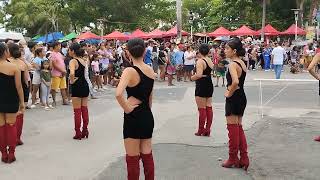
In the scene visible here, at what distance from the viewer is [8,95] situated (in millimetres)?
7473

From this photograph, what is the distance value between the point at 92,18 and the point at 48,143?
1734 inches

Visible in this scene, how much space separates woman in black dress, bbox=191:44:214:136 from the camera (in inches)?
361

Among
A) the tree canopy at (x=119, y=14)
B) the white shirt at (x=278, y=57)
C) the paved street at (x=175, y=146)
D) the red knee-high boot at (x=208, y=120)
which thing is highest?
the tree canopy at (x=119, y=14)

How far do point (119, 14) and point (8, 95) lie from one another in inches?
1758

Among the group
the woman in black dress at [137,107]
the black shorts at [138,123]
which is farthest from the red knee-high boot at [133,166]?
the black shorts at [138,123]

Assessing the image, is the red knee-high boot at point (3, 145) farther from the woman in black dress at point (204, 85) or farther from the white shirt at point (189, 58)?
the white shirt at point (189, 58)

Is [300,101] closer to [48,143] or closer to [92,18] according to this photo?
[48,143]

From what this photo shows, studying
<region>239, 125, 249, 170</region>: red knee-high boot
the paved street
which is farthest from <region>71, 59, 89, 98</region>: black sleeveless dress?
<region>239, 125, 249, 170</region>: red knee-high boot

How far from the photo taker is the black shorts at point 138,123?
5.27m

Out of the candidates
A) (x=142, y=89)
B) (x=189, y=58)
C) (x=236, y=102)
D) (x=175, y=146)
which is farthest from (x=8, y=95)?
(x=189, y=58)

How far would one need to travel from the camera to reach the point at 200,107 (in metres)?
9.37

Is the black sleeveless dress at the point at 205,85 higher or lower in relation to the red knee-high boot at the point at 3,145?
higher

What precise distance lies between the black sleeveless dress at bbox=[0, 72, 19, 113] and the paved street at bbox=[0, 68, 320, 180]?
855 millimetres

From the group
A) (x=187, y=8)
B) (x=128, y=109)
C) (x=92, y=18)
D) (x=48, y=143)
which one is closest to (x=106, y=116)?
(x=48, y=143)
